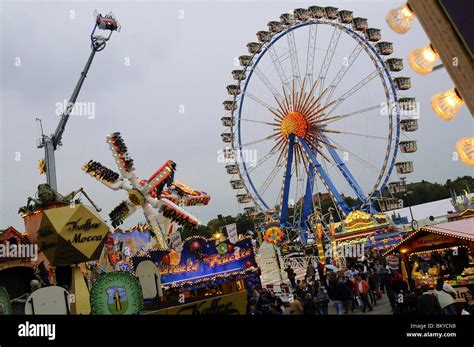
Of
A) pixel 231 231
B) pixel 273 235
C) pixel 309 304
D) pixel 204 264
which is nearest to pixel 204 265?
pixel 204 264

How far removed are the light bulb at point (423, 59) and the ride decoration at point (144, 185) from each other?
1909 centimetres

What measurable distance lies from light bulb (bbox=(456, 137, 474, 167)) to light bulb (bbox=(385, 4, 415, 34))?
2.54 feet

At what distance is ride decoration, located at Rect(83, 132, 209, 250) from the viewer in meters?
22.0

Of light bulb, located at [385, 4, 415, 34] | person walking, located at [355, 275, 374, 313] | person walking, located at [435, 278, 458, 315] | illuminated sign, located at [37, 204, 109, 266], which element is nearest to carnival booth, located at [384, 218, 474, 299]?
person walking, located at [355, 275, 374, 313]

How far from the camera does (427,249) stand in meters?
11.9

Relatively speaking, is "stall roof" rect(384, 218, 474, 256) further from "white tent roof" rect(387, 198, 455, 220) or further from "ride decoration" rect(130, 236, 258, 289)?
"white tent roof" rect(387, 198, 455, 220)

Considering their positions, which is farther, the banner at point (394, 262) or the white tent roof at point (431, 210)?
the white tent roof at point (431, 210)

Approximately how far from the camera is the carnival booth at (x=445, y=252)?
415 inches

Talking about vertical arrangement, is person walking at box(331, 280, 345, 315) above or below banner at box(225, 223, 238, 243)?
below

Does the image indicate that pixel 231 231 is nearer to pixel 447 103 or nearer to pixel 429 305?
pixel 429 305

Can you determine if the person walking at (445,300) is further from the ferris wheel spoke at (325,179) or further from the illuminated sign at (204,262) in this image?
the ferris wheel spoke at (325,179)

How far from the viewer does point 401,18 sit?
2.97 metres

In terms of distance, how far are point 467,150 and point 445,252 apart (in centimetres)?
1219

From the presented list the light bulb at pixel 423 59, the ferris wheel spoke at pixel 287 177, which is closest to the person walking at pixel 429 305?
the light bulb at pixel 423 59
